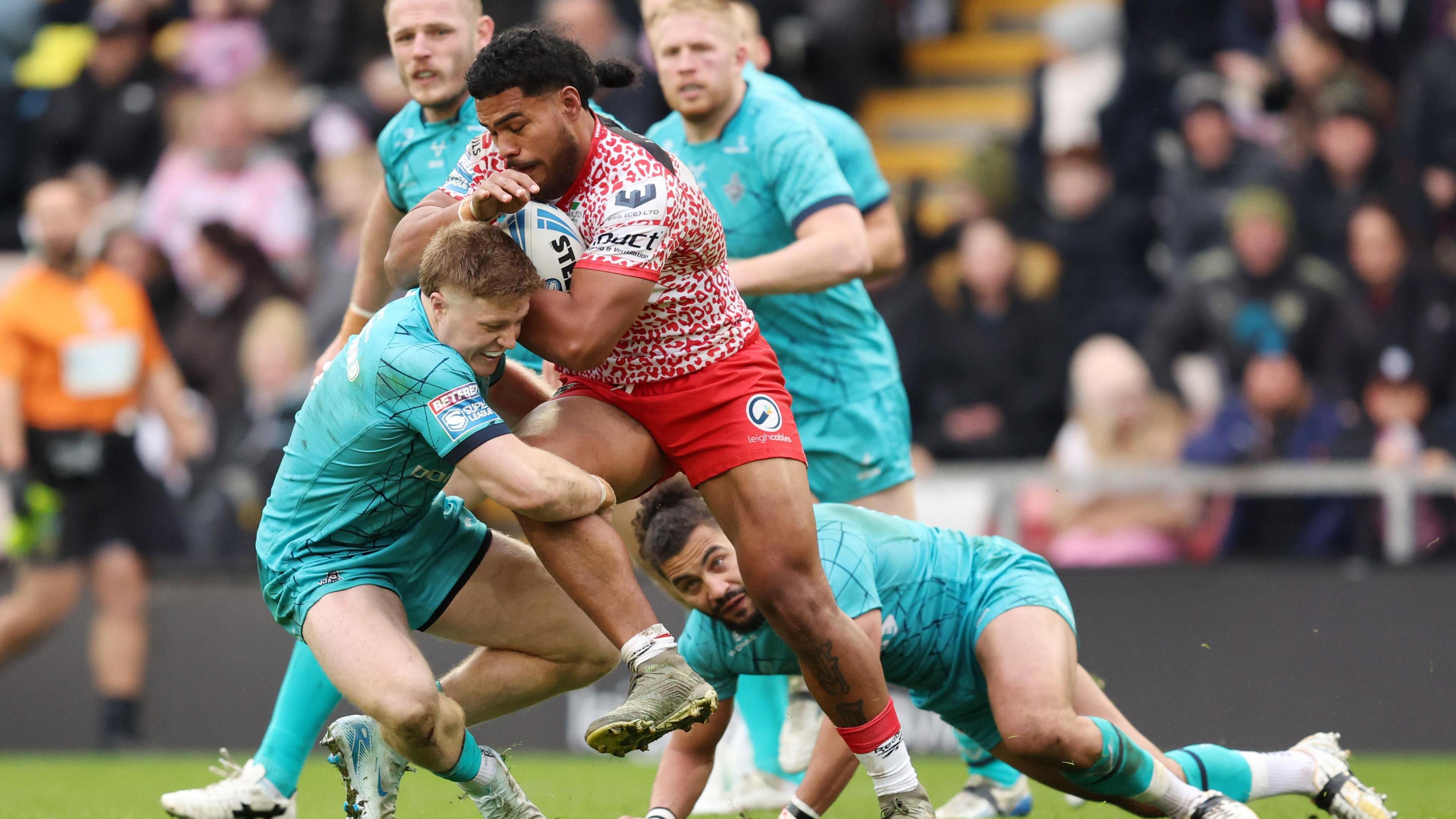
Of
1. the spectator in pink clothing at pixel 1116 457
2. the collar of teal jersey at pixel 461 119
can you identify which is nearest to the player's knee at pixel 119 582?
the collar of teal jersey at pixel 461 119

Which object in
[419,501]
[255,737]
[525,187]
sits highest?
[525,187]

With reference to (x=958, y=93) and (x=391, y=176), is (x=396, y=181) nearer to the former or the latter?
(x=391, y=176)

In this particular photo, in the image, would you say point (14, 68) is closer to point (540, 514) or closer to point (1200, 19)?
point (1200, 19)

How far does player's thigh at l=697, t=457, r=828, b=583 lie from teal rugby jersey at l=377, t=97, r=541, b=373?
1344 millimetres

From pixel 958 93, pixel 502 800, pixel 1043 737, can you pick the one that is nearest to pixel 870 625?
pixel 1043 737

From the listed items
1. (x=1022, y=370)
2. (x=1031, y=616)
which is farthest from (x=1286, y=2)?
(x=1031, y=616)

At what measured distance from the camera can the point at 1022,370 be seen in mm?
10562

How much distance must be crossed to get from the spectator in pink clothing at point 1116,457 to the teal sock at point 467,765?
453cm

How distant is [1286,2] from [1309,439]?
3775mm

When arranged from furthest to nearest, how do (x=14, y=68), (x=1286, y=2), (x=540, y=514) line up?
1. (x=14, y=68)
2. (x=1286, y=2)
3. (x=540, y=514)

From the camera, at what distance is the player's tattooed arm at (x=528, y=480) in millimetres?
4703

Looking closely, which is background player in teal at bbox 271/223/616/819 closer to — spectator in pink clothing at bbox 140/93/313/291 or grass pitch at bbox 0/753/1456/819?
grass pitch at bbox 0/753/1456/819

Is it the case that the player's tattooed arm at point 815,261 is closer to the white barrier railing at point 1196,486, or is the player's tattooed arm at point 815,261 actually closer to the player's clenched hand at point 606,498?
the player's clenched hand at point 606,498

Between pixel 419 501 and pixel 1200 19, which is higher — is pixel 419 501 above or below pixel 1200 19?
below
